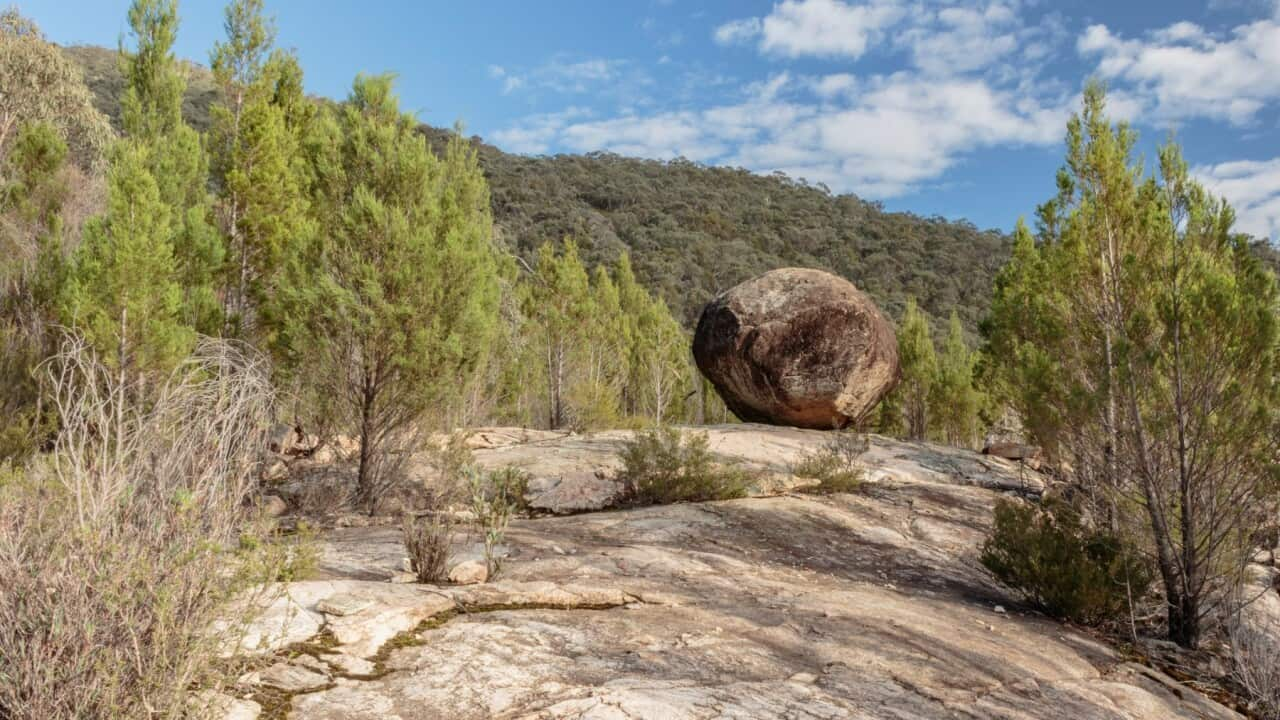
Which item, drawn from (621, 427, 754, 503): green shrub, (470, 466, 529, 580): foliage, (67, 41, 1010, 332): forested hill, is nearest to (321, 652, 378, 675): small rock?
(470, 466, 529, 580): foliage

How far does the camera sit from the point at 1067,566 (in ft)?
22.4

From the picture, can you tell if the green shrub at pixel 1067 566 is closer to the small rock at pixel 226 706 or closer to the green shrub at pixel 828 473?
the green shrub at pixel 828 473

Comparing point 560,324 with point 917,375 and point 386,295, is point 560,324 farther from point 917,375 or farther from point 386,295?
point 386,295

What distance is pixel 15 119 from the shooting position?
800 inches

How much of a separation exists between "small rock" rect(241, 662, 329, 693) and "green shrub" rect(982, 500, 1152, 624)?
583 centimetres

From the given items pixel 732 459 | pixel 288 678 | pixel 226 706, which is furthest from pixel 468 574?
pixel 732 459

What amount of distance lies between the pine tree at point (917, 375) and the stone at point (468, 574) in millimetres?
20965

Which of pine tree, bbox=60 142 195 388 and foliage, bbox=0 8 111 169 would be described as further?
foliage, bbox=0 8 111 169

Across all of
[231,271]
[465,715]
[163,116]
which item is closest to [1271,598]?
[465,715]

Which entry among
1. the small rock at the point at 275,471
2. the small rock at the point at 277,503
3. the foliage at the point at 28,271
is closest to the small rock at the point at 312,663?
the foliage at the point at 28,271

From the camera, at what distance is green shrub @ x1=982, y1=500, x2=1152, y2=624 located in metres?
6.67

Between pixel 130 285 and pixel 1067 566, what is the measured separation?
36.8 feet

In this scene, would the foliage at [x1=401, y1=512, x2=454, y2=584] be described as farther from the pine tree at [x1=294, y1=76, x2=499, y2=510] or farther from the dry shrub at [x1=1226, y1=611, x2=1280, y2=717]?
the dry shrub at [x1=1226, y1=611, x2=1280, y2=717]

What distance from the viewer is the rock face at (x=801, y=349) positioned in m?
14.6
